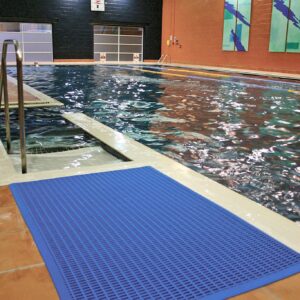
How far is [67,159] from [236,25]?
16.1 meters

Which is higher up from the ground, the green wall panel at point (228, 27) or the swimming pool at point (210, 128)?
the green wall panel at point (228, 27)

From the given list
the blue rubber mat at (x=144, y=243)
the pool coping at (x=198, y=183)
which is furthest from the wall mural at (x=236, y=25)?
the blue rubber mat at (x=144, y=243)

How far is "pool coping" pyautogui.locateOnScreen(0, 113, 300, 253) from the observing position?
243 cm

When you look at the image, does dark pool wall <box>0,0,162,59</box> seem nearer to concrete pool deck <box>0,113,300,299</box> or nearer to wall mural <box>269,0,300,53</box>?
wall mural <box>269,0,300,53</box>

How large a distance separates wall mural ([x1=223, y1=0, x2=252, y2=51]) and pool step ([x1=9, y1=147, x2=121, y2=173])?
15168 millimetres

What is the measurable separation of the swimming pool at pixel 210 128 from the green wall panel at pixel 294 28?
19.5 ft

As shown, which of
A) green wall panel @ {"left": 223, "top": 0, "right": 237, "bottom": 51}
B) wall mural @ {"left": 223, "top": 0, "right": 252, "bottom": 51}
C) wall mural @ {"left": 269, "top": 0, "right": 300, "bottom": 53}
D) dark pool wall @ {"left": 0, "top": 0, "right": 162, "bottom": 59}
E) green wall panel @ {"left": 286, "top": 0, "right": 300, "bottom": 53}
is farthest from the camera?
dark pool wall @ {"left": 0, "top": 0, "right": 162, "bottom": 59}

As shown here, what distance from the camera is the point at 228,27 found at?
1906 centimetres

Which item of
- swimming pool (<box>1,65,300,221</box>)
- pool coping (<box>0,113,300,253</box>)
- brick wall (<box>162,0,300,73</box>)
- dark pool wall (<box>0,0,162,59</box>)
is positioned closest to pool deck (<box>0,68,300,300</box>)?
pool coping (<box>0,113,300,253</box>)

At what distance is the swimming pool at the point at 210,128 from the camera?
372cm

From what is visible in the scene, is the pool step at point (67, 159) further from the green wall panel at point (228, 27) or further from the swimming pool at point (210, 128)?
the green wall panel at point (228, 27)

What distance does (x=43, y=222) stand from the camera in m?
2.43

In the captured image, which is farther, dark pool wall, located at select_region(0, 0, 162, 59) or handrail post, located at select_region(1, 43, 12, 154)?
dark pool wall, located at select_region(0, 0, 162, 59)

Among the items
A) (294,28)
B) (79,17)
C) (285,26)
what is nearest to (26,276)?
(294,28)
